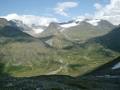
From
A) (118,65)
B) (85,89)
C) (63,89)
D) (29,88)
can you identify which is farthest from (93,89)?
(118,65)

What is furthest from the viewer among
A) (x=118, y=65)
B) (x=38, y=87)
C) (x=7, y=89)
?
(x=118, y=65)

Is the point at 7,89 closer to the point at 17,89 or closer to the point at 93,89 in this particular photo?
the point at 17,89

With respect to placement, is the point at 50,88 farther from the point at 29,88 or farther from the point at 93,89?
the point at 93,89

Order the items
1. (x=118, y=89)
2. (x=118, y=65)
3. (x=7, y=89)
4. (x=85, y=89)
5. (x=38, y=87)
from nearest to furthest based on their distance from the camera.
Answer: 1. (x=7, y=89)
2. (x=38, y=87)
3. (x=85, y=89)
4. (x=118, y=89)
5. (x=118, y=65)

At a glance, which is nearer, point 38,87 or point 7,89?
point 7,89

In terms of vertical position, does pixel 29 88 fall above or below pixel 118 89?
above

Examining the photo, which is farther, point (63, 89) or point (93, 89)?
point (93, 89)

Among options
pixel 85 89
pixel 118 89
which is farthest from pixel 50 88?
pixel 118 89

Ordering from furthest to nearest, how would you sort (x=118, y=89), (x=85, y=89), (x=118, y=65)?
1. (x=118, y=65)
2. (x=118, y=89)
3. (x=85, y=89)

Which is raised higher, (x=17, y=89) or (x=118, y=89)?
(x=17, y=89)
